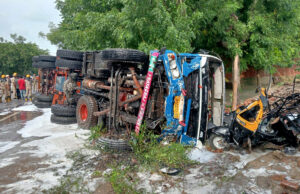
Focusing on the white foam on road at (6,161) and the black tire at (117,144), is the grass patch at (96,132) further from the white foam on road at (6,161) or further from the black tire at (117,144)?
the white foam on road at (6,161)

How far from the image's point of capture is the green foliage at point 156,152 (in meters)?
4.38

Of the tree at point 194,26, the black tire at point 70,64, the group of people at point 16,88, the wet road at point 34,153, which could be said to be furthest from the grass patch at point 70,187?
the group of people at point 16,88

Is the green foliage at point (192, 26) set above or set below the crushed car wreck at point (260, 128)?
above

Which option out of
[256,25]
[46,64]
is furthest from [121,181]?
[46,64]

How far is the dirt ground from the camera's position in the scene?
11.9 feet

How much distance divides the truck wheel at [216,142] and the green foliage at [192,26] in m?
3.20

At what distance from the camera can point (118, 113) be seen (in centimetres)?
559

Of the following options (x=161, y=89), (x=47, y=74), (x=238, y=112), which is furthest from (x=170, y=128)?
(x=47, y=74)

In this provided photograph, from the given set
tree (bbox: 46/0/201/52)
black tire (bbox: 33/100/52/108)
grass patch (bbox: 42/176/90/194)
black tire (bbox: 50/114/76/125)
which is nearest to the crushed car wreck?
grass patch (bbox: 42/176/90/194)

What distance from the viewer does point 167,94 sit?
515 cm

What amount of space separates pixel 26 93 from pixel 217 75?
1369 centimetres

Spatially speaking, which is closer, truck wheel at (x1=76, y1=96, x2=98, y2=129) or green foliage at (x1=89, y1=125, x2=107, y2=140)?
green foliage at (x1=89, y1=125, x2=107, y2=140)

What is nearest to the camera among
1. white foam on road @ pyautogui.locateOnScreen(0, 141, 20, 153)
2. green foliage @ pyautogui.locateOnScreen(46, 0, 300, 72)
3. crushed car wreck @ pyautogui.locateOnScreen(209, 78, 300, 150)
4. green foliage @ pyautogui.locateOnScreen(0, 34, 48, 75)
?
crushed car wreck @ pyautogui.locateOnScreen(209, 78, 300, 150)

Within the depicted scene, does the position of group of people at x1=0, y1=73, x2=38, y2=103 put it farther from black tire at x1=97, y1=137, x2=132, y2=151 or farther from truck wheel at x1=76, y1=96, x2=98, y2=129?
black tire at x1=97, y1=137, x2=132, y2=151
